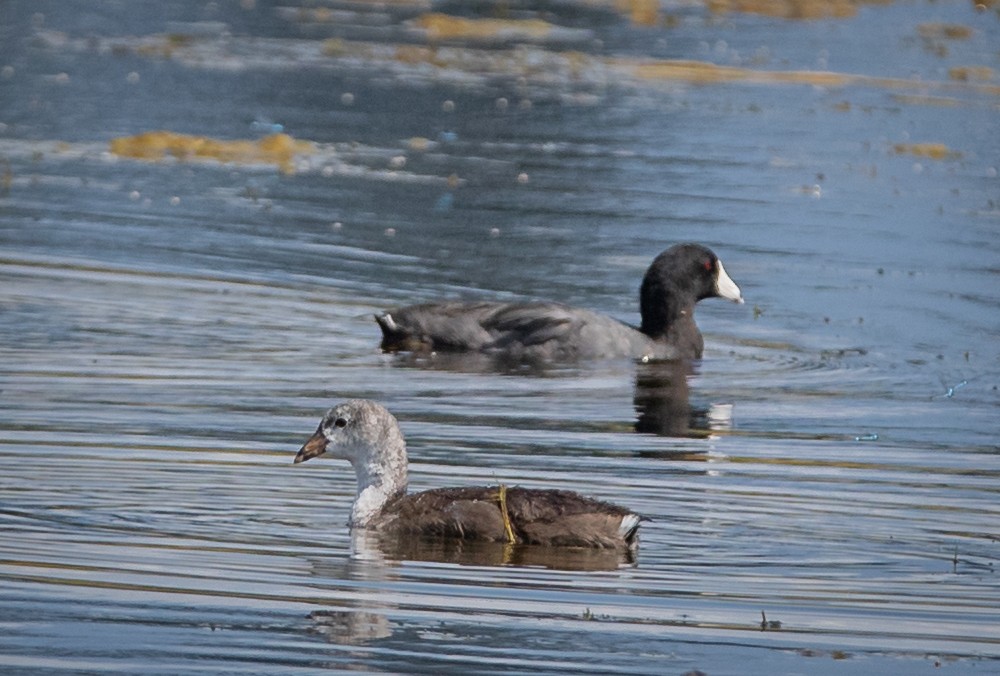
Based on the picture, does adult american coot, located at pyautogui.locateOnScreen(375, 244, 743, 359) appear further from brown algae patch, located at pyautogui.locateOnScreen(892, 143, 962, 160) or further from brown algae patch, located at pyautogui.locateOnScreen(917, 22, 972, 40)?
brown algae patch, located at pyautogui.locateOnScreen(917, 22, 972, 40)

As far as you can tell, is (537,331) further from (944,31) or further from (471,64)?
(944,31)

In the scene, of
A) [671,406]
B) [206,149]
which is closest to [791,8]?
[206,149]

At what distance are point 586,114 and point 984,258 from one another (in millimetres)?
9993

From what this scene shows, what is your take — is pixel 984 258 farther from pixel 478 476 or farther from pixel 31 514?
pixel 31 514

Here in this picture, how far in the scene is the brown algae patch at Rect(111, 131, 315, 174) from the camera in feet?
81.1

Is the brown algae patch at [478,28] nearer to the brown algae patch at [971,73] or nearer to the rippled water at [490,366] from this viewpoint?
the rippled water at [490,366]

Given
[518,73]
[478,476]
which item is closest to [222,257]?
[478,476]

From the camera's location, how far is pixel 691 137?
2820cm

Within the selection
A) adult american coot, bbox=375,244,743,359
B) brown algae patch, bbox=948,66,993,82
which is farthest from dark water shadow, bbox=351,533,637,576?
brown algae patch, bbox=948,66,993,82

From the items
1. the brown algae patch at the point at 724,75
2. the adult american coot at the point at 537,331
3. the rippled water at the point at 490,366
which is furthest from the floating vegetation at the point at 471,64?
the adult american coot at the point at 537,331

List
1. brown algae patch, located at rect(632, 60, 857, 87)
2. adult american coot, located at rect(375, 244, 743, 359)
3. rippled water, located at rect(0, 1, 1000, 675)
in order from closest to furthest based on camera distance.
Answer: rippled water, located at rect(0, 1, 1000, 675)
adult american coot, located at rect(375, 244, 743, 359)
brown algae patch, located at rect(632, 60, 857, 87)

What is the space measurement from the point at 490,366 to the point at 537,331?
594mm

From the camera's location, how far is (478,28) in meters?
41.0

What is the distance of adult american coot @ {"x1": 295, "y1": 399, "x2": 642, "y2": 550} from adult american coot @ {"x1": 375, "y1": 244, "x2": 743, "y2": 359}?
5.29 m
